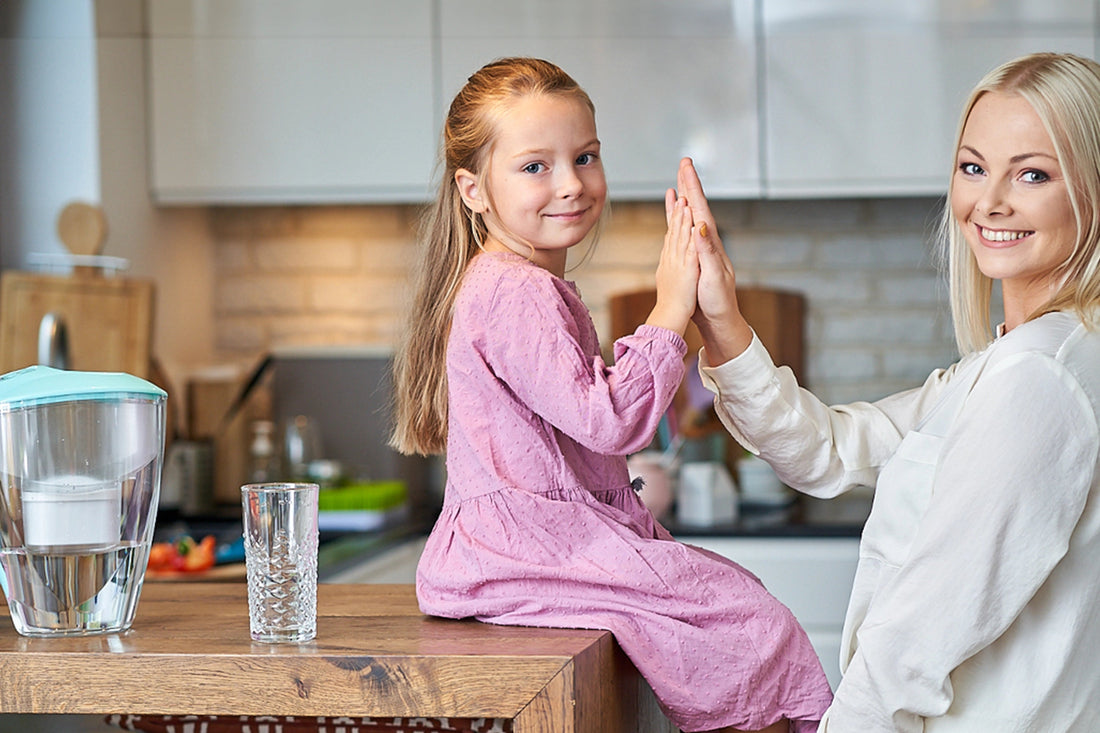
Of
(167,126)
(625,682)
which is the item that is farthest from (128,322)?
(625,682)

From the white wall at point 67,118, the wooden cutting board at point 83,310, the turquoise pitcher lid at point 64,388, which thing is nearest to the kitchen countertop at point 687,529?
the wooden cutting board at point 83,310

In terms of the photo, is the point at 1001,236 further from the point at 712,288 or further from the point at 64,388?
the point at 64,388

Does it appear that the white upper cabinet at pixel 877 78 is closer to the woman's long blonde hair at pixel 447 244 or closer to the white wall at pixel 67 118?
the white wall at pixel 67 118

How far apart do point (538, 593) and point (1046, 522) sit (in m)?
0.40

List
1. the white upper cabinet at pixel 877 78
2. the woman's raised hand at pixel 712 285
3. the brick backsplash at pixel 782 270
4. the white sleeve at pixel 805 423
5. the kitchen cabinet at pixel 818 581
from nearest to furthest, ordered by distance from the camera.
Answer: the woman's raised hand at pixel 712 285, the white sleeve at pixel 805 423, the kitchen cabinet at pixel 818 581, the white upper cabinet at pixel 877 78, the brick backsplash at pixel 782 270

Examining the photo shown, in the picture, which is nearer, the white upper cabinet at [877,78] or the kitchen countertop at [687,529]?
the kitchen countertop at [687,529]

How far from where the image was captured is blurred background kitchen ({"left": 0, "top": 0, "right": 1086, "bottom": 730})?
2740 millimetres

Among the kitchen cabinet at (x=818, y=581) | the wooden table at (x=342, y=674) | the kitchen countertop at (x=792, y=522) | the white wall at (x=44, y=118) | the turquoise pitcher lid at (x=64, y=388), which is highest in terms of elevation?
the white wall at (x=44, y=118)

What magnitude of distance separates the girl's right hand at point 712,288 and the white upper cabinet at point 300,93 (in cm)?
180

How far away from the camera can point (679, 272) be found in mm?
1137

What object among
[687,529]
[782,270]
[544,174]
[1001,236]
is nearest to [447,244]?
[544,174]

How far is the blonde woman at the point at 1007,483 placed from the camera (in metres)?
0.99

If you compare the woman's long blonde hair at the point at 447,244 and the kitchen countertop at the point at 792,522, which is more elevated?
the woman's long blonde hair at the point at 447,244

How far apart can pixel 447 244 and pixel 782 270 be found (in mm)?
2136
